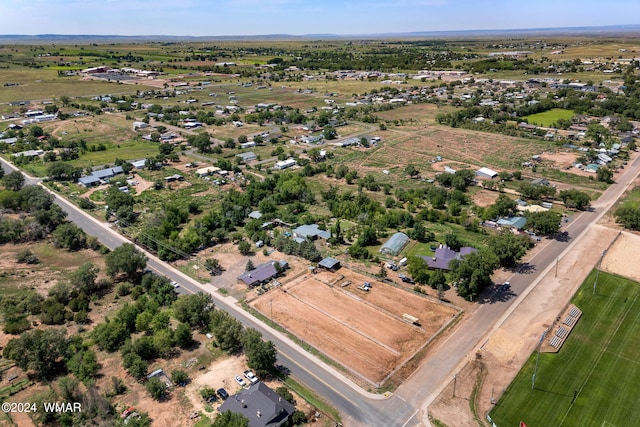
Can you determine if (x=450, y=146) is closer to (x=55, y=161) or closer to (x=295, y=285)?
(x=295, y=285)

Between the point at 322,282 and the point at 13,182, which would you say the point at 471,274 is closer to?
the point at 322,282

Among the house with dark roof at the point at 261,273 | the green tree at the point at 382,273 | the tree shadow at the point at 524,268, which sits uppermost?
the house with dark roof at the point at 261,273

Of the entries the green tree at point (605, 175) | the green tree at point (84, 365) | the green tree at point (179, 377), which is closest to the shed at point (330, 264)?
the green tree at point (179, 377)

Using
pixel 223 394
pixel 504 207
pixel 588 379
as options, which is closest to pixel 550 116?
pixel 504 207

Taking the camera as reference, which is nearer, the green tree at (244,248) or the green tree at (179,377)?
the green tree at (179,377)

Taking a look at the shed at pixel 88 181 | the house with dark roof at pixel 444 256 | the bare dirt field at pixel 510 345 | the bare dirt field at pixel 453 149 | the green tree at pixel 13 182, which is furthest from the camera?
the bare dirt field at pixel 453 149

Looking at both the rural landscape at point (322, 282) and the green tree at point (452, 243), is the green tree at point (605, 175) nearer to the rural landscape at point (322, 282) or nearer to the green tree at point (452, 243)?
the rural landscape at point (322, 282)

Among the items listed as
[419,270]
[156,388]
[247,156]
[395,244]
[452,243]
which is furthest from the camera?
[247,156]

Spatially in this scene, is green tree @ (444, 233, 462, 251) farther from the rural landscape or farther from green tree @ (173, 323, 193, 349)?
green tree @ (173, 323, 193, 349)

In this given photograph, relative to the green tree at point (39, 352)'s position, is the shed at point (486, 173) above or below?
above
